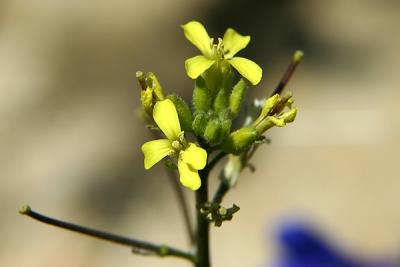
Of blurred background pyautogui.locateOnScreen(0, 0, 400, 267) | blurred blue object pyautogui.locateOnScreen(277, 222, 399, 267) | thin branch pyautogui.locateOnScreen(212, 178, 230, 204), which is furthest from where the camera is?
blurred background pyautogui.locateOnScreen(0, 0, 400, 267)

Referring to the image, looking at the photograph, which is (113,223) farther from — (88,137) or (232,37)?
(232,37)

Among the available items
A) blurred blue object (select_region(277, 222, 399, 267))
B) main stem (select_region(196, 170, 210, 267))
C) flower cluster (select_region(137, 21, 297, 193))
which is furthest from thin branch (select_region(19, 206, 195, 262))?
blurred blue object (select_region(277, 222, 399, 267))

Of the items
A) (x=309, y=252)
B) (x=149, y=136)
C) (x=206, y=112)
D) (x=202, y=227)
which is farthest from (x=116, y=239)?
(x=149, y=136)

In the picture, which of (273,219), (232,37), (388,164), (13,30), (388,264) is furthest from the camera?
(13,30)

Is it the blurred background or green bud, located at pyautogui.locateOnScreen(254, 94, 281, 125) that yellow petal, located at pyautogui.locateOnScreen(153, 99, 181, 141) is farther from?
the blurred background

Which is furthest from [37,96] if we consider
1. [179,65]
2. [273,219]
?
[273,219]

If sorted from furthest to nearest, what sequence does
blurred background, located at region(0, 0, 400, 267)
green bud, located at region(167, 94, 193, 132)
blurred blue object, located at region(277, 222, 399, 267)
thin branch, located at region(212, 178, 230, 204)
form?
blurred background, located at region(0, 0, 400, 267)
blurred blue object, located at region(277, 222, 399, 267)
thin branch, located at region(212, 178, 230, 204)
green bud, located at region(167, 94, 193, 132)
